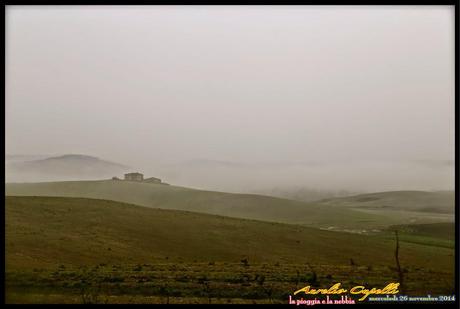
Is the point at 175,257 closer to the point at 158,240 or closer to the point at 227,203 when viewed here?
the point at 158,240

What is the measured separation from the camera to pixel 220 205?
44.3 meters

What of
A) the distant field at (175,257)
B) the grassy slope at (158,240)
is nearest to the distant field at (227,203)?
the distant field at (175,257)

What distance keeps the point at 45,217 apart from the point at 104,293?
15780 mm

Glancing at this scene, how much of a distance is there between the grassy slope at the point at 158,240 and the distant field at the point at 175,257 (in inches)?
2.2

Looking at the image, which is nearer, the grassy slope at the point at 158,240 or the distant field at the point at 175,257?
the distant field at the point at 175,257

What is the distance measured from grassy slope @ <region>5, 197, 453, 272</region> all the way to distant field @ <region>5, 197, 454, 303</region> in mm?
56

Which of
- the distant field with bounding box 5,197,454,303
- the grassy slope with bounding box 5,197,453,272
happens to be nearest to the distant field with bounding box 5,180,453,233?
the distant field with bounding box 5,197,454,303

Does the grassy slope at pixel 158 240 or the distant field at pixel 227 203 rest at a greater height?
the distant field at pixel 227 203

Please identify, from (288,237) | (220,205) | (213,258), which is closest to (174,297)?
(213,258)

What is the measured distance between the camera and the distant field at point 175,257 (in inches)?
480

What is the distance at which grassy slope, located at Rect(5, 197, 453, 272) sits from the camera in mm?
19547

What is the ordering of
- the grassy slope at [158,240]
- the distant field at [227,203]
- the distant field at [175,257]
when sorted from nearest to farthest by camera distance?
1. the distant field at [175,257]
2. the grassy slope at [158,240]
3. the distant field at [227,203]

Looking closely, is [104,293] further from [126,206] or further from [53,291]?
[126,206]

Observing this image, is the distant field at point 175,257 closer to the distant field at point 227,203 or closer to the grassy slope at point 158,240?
the grassy slope at point 158,240
